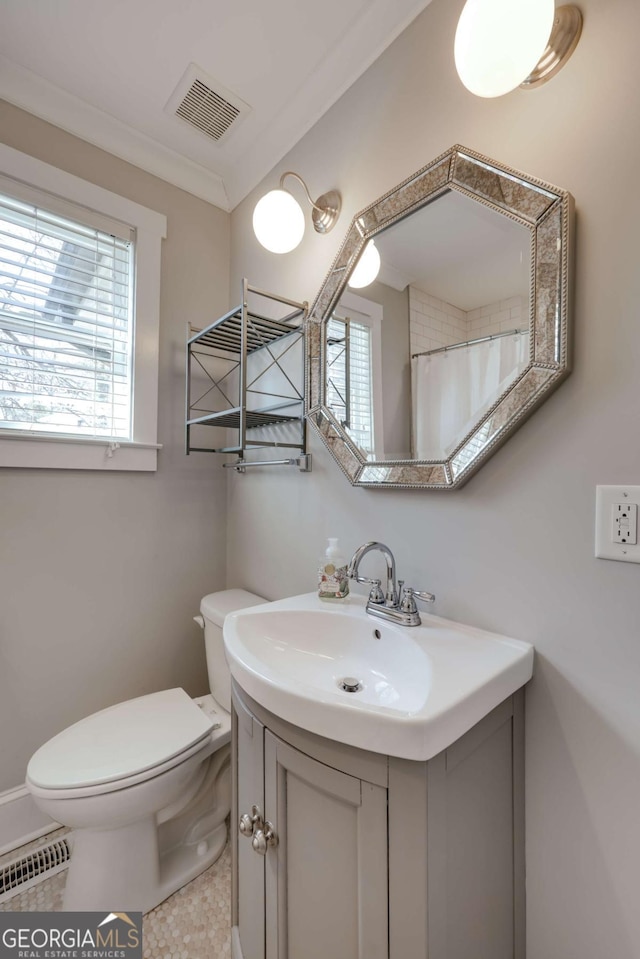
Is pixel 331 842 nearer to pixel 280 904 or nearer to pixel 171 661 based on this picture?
pixel 280 904

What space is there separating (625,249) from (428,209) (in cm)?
47

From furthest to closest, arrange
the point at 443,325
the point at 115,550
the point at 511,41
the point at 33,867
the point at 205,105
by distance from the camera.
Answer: the point at 115,550
the point at 205,105
the point at 33,867
the point at 443,325
the point at 511,41

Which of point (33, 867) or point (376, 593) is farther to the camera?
point (33, 867)

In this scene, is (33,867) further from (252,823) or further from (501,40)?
(501,40)

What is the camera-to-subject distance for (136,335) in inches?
60.7

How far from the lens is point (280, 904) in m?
0.74

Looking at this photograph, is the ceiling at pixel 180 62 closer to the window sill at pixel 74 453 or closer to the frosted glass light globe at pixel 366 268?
the frosted glass light globe at pixel 366 268

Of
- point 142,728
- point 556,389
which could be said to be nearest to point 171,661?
point 142,728

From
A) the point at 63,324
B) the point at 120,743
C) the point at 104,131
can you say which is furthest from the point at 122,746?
the point at 104,131

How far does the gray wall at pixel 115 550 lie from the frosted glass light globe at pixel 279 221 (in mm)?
537

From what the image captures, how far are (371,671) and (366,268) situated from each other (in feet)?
3.47

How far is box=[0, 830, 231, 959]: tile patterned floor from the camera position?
1.03m

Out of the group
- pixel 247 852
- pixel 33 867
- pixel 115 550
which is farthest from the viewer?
pixel 115 550

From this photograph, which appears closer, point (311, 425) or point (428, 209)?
point (428, 209)
